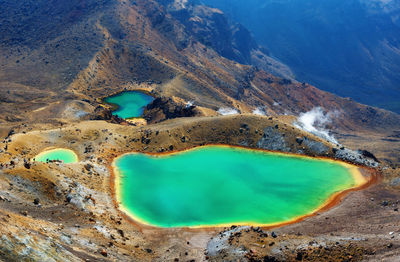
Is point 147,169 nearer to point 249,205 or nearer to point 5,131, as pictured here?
point 249,205

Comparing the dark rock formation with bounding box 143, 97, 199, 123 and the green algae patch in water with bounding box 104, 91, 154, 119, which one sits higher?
the green algae patch in water with bounding box 104, 91, 154, 119

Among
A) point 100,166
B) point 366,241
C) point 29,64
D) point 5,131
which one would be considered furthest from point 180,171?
point 29,64

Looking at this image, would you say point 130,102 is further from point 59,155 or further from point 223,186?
point 223,186

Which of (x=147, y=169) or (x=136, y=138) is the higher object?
(x=136, y=138)

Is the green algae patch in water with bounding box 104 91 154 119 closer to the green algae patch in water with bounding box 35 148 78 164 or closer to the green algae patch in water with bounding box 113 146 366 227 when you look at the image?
the green algae patch in water with bounding box 35 148 78 164

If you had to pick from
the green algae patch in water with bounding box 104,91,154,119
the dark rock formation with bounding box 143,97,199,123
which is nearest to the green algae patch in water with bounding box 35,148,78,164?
Answer: the dark rock formation with bounding box 143,97,199,123
